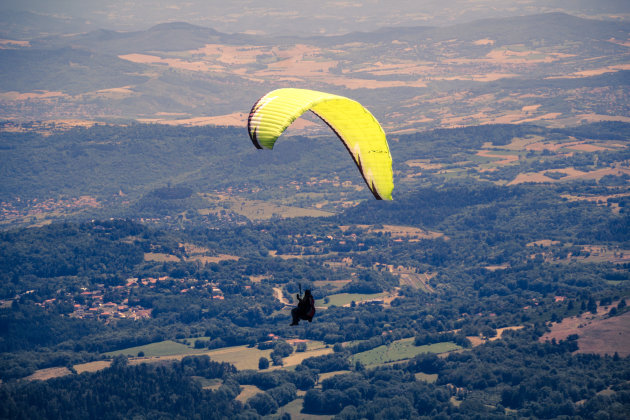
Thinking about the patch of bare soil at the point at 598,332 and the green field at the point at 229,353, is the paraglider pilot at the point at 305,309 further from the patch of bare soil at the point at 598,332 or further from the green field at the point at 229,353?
the green field at the point at 229,353

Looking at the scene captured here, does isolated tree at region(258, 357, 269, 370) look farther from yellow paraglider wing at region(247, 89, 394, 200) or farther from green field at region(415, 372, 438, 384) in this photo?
yellow paraglider wing at region(247, 89, 394, 200)

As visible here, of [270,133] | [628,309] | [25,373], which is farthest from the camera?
[628,309]

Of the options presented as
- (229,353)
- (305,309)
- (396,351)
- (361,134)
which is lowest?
(396,351)

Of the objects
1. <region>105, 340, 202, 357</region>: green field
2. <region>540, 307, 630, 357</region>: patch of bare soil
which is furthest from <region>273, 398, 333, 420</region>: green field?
<region>540, 307, 630, 357</region>: patch of bare soil

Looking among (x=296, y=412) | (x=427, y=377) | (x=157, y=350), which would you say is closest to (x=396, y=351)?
(x=427, y=377)

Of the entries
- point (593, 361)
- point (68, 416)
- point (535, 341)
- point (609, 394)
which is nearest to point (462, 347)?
point (535, 341)

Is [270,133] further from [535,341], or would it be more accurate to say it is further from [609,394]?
[535,341]

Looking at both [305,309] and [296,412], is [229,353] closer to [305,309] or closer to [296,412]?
[296,412]

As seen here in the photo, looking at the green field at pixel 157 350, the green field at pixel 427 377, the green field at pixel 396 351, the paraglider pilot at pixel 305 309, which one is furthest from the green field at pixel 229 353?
the paraglider pilot at pixel 305 309
